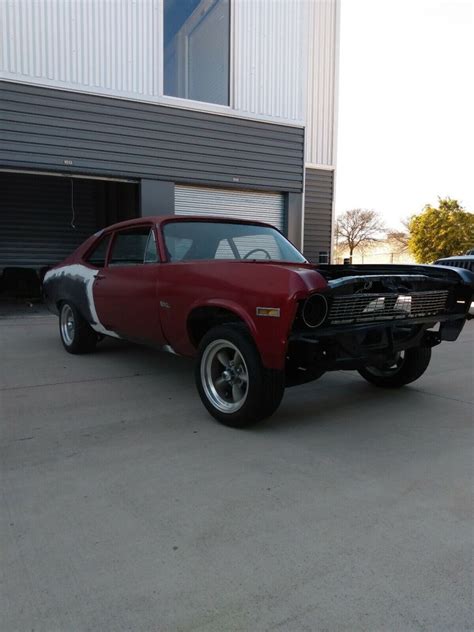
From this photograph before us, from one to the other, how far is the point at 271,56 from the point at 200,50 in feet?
4.97

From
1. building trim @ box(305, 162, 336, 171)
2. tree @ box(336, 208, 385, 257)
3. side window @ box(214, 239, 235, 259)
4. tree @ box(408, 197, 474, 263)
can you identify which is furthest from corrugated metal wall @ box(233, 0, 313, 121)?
tree @ box(336, 208, 385, 257)

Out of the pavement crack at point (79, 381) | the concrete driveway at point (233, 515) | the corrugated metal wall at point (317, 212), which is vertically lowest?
the pavement crack at point (79, 381)

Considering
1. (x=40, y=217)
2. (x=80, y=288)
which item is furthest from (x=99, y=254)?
(x=40, y=217)

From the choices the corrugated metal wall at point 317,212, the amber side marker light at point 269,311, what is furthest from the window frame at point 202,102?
the amber side marker light at point 269,311

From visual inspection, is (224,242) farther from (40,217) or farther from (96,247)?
(40,217)

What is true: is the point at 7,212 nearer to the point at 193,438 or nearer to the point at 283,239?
the point at 283,239

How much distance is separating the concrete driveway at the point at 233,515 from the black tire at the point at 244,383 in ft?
0.44

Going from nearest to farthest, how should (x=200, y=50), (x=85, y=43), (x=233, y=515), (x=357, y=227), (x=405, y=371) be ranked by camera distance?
(x=233, y=515), (x=405, y=371), (x=85, y=43), (x=200, y=50), (x=357, y=227)

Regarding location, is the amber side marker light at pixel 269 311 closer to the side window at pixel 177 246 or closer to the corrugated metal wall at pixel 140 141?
the side window at pixel 177 246

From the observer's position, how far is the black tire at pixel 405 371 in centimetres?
436

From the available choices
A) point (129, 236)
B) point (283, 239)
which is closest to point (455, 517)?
point (283, 239)

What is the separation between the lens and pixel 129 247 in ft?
15.7

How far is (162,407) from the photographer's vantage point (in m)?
3.90

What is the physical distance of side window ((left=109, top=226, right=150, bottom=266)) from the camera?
4.56 m
